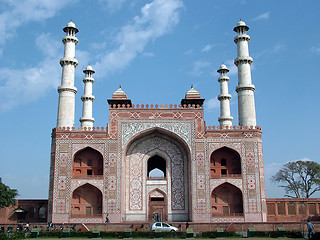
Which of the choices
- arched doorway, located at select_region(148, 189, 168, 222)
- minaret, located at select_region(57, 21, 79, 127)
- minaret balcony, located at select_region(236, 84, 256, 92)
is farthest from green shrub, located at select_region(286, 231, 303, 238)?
minaret, located at select_region(57, 21, 79, 127)

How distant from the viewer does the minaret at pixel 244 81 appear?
85.1 ft

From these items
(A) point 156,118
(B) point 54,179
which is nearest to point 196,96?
(A) point 156,118

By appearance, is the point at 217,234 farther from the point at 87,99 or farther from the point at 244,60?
the point at 87,99

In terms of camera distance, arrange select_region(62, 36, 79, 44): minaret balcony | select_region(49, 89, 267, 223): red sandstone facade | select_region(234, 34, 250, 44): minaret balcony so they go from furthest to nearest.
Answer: select_region(234, 34, 250, 44): minaret balcony < select_region(62, 36, 79, 44): minaret balcony < select_region(49, 89, 267, 223): red sandstone facade

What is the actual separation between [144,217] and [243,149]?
24.2 ft

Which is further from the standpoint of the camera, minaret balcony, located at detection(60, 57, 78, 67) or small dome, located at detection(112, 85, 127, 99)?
minaret balcony, located at detection(60, 57, 78, 67)

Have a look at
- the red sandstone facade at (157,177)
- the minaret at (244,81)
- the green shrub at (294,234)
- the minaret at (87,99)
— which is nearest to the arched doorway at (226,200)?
the red sandstone facade at (157,177)

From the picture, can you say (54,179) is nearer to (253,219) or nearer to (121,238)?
(121,238)

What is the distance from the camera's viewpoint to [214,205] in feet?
80.4

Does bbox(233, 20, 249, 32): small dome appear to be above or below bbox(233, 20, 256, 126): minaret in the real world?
above

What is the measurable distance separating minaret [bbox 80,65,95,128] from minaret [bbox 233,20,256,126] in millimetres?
12167

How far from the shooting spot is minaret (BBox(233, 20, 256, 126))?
85.1 feet

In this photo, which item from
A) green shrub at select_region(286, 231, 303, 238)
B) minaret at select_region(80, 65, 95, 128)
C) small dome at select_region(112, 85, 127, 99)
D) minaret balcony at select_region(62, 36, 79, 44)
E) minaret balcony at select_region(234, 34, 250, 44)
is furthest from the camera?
minaret at select_region(80, 65, 95, 128)

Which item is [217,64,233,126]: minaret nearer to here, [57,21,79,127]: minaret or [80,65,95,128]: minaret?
[80,65,95,128]: minaret
